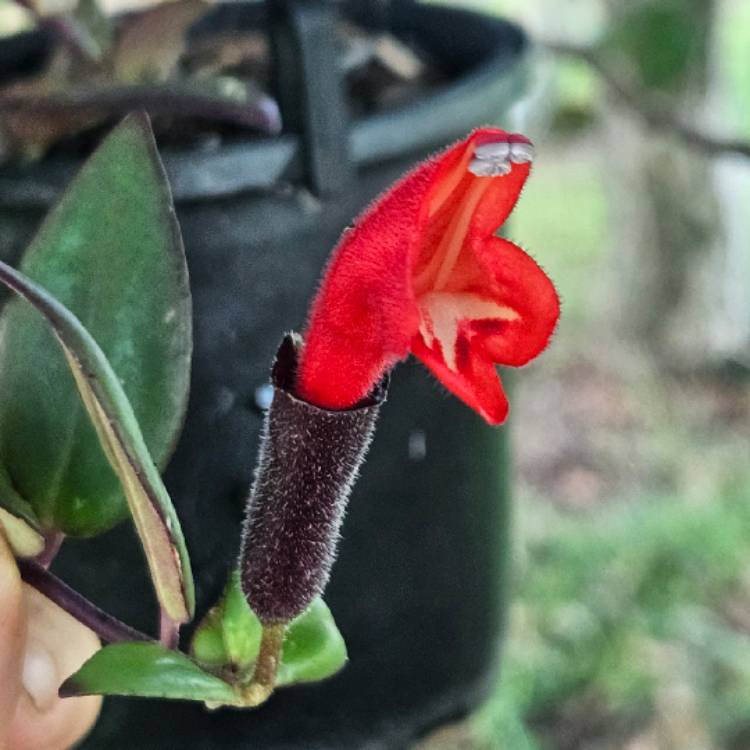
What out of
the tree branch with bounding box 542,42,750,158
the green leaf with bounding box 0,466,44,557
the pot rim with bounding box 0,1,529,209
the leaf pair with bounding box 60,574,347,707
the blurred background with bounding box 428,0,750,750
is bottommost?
the blurred background with bounding box 428,0,750,750

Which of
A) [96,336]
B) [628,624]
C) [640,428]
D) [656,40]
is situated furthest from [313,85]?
[640,428]

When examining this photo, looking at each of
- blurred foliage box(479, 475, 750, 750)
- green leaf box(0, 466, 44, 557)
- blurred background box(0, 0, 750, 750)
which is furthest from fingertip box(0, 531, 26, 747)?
blurred foliage box(479, 475, 750, 750)

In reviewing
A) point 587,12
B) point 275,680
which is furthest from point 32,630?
point 587,12

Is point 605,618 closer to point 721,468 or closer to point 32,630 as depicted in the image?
point 721,468

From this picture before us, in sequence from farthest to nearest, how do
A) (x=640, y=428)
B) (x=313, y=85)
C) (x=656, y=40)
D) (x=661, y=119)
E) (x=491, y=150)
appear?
(x=640, y=428), (x=656, y=40), (x=661, y=119), (x=313, y=85), (x=491, y=150)

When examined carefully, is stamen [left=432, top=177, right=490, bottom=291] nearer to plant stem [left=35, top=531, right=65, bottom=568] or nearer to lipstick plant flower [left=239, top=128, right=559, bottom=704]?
lipstick plant flower [left=239, top=128, right=559, bottom=704]

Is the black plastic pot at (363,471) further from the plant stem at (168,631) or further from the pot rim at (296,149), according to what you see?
the plant stem at (168,631)

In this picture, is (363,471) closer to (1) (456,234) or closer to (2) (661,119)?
(1) (456,234)
